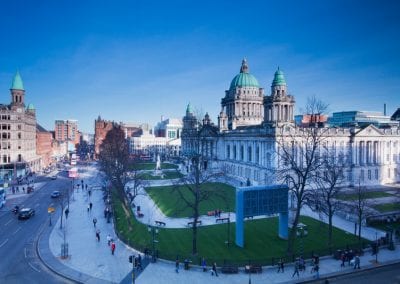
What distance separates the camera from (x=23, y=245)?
30562mm

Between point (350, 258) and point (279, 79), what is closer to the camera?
point (350, 258)

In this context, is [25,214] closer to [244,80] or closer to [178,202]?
[178,202]

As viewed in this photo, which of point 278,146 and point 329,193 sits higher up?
point 278,146

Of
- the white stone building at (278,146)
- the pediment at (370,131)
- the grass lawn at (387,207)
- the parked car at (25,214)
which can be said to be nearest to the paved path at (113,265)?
the parked car at (25,214)

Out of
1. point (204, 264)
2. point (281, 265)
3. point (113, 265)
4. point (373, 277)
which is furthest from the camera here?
point (113, 265)

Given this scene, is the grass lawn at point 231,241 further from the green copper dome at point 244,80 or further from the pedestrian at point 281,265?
the green copper dome at point 244,80

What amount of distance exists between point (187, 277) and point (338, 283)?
39.5 ft

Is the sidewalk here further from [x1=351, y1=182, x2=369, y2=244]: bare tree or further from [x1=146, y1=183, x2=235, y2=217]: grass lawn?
[x1=351, y1=182, x2=369, y2=244]: bare tree

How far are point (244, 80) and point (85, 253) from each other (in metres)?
78.8

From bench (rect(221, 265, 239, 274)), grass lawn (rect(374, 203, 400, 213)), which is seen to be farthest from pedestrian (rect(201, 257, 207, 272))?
grass lawn (rect(374, 203, 400, 213))

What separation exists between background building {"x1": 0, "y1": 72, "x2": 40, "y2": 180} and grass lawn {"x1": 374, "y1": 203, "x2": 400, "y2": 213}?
82402mm

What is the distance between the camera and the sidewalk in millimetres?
23938

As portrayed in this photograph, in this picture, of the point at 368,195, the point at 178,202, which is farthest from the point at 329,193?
the point at 368,195

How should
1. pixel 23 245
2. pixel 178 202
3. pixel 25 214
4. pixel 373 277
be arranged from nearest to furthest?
pixel 373 277
pixel 23 245
pixel 25 214
pixel 178 202
